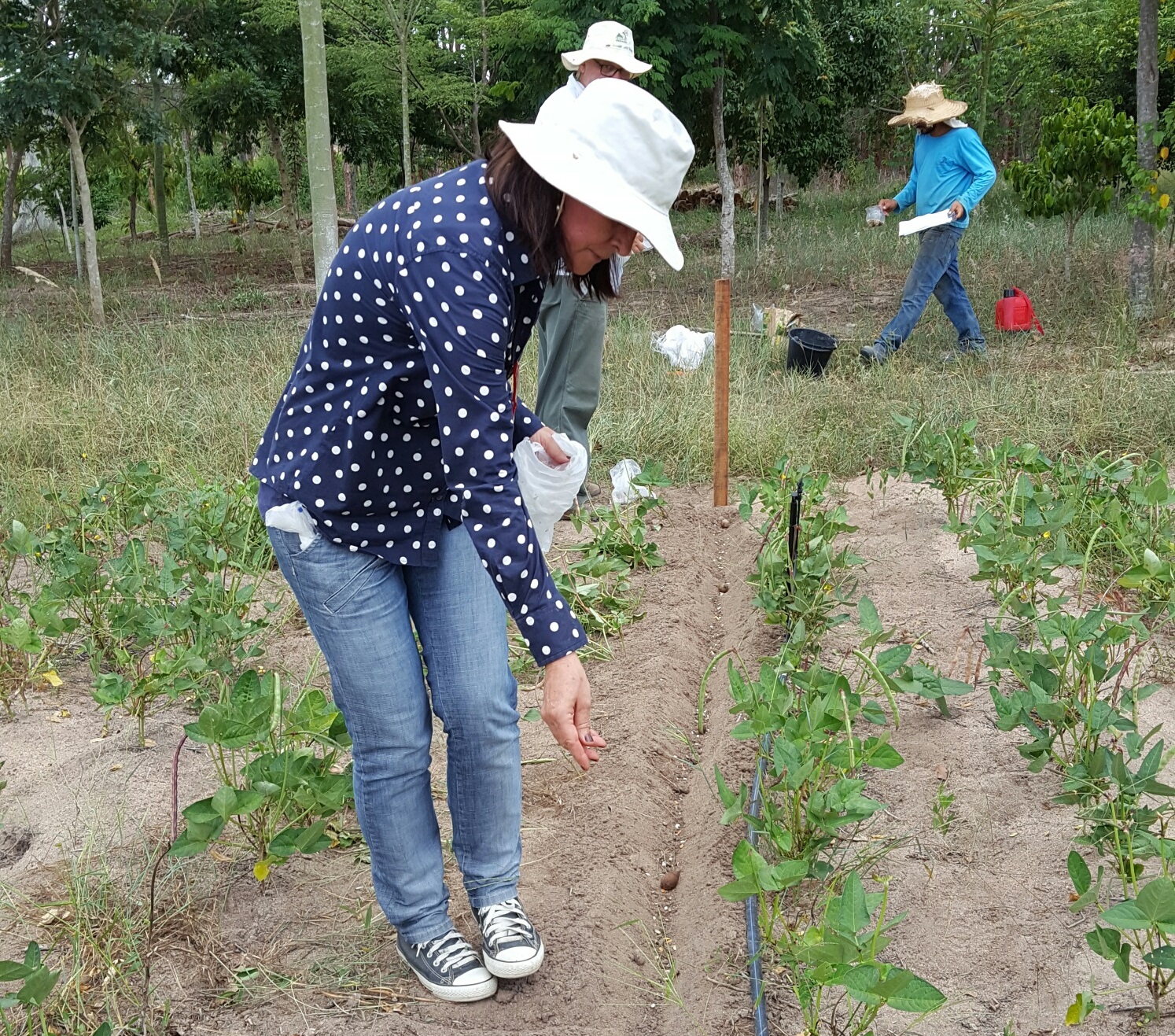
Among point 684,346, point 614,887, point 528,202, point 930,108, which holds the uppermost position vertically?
point 930,108

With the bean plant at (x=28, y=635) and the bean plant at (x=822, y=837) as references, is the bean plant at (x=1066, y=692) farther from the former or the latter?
the bean plant at (x=28, y=635)

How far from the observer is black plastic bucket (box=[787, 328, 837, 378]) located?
6.80m

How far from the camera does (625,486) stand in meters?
4.81

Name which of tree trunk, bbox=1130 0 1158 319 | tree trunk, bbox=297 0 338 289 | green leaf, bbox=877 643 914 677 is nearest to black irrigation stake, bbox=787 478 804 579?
green leaf, bbox=877 643 914 677

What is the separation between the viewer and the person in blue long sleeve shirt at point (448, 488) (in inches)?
60.0

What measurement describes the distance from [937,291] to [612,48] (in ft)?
12.3

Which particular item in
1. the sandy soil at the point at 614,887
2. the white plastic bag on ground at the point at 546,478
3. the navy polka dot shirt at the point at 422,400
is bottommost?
the sandy soil at the point at 614,887

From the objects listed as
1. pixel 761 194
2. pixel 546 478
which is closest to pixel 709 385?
pixel 546 478

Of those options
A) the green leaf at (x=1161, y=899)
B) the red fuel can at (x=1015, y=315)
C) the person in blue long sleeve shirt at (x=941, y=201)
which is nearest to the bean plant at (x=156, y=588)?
the green leaf at (x=1161, y=899)

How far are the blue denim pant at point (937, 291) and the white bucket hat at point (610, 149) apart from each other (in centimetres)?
560

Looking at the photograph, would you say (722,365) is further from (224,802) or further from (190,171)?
(190,171)

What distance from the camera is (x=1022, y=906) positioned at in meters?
2.18

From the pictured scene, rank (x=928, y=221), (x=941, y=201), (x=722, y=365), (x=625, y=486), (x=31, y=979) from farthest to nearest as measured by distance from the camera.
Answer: (x=941, y=201), (x=928, y=221), (x=625, y=486), (x=722, y=365), (x=31, y=979)

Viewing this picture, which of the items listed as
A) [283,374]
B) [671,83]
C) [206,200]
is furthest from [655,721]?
[206,200]
